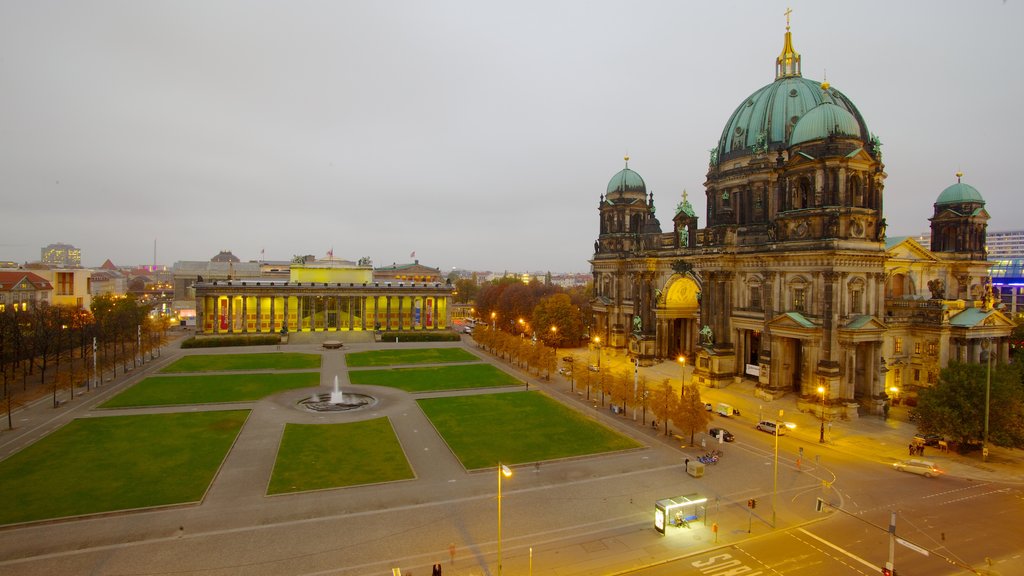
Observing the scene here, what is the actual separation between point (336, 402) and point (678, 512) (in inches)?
1723

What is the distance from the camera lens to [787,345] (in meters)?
68.2

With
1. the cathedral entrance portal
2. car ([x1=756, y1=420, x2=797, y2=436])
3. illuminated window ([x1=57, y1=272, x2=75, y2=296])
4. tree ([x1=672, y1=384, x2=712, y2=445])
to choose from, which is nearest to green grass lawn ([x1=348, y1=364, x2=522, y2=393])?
the cathedral entrance portal

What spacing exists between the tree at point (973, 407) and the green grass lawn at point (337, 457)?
1809 inches

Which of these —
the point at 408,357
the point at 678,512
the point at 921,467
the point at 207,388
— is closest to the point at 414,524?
the point at 678,512

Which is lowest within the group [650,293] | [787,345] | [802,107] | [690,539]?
[690,539]

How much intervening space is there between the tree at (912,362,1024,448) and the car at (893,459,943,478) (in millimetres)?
5542

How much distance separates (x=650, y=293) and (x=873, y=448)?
154 feet

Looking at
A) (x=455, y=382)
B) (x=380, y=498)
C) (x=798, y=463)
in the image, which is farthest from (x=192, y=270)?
(x=798, y=463)

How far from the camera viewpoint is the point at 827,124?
64438mm

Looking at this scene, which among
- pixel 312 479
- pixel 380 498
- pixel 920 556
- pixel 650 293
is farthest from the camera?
pixel 650 293

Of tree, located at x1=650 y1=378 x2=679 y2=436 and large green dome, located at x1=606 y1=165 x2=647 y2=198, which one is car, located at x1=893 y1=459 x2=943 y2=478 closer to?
tree, located at x1=650 y1=378 x2=679 y2=436

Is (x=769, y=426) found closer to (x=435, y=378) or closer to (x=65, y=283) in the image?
(x=435, y=378)

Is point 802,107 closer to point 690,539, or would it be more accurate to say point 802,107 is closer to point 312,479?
point 690,539

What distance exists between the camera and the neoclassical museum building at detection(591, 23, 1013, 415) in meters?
62.6
